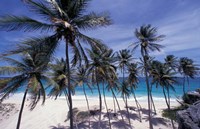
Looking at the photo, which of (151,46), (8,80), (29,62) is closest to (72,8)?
(29,62)

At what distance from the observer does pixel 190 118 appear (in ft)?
16.2

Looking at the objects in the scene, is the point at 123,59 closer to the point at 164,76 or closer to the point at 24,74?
the point at 164,76

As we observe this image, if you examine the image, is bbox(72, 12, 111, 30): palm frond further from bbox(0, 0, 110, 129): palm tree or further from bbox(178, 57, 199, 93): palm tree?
bbox(178, 57, 199, 93): palm tree

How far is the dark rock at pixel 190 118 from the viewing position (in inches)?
184

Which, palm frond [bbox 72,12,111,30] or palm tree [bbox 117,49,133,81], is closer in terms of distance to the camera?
palm frond [bbox 72,12,111,30]

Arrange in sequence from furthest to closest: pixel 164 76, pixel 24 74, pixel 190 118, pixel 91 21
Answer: pixel 164 76 < pixel 24 74 < pixel 91 21 < pixel 190 118

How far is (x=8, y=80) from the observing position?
9781mm

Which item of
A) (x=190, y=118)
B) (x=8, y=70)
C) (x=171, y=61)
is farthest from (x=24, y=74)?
(x=171, y=61)

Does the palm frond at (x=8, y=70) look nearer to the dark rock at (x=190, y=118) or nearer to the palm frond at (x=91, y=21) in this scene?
the palm frond at (x=91, y=21)

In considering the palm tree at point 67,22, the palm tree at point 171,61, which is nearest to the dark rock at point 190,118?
the palm tree at point 67,22

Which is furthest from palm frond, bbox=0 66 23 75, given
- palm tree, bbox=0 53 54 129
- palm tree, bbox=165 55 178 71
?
palm tree, bbox=165 55 178 71

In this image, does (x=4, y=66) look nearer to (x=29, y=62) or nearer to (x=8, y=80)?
(x=8, y=80)

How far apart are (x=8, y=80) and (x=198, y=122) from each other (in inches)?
418

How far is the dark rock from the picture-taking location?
4.66m
